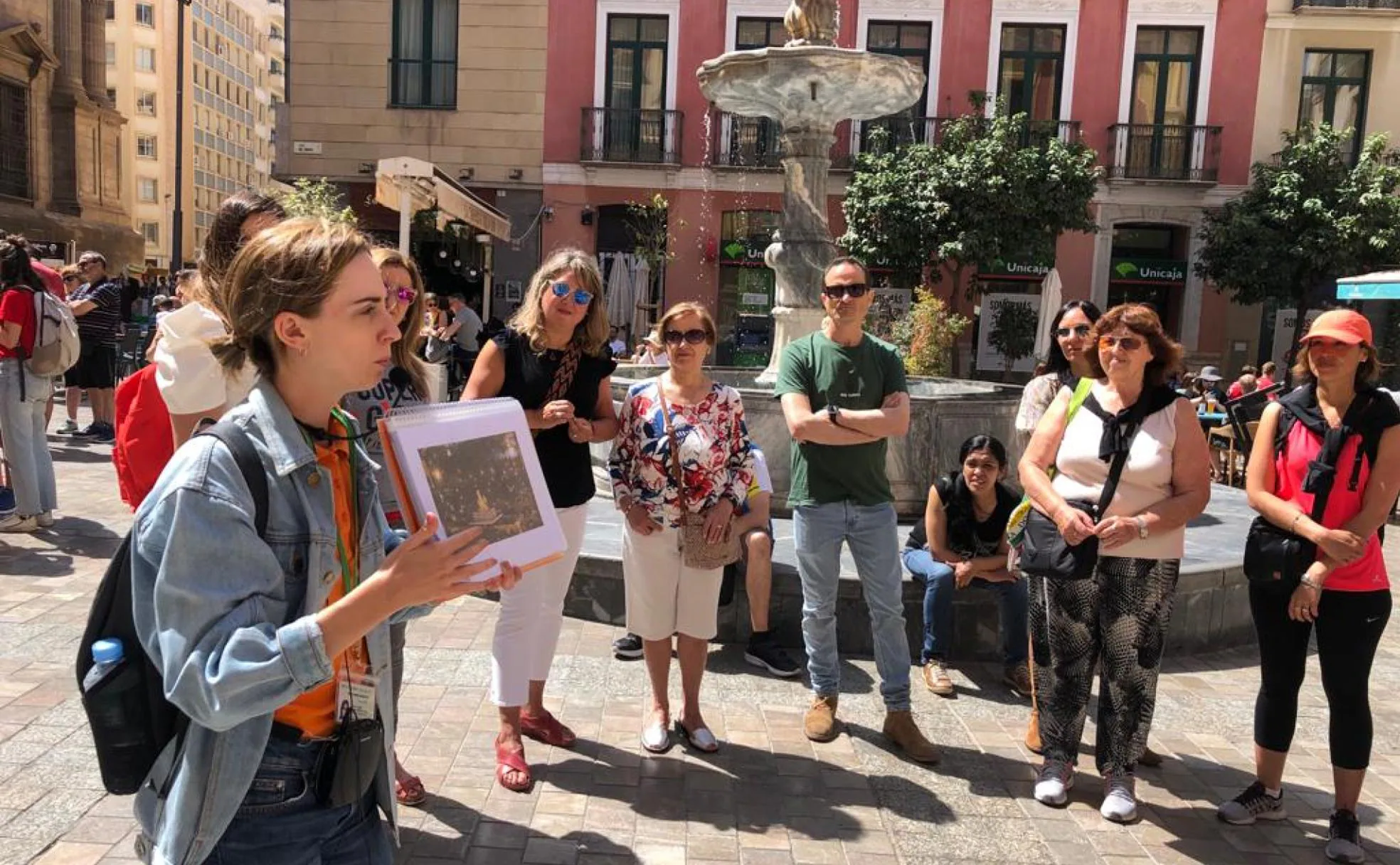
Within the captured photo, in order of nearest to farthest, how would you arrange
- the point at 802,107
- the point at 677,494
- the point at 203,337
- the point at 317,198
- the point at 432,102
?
the point at 203,337
the point at 677,494
the point at 802,107
the point at 317,198
the point at 432,102

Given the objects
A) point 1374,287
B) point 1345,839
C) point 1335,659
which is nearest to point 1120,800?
point 1345,839

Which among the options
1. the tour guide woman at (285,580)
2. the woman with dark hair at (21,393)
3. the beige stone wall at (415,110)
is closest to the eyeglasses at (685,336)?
the tour guide woman at (285,580)

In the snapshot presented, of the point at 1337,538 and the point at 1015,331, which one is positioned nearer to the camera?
the point at 1337,538

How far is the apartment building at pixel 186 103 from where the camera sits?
196 feet

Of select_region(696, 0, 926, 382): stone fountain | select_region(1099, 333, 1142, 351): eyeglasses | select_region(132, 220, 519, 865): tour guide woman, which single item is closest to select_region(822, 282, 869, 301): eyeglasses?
select_region(1099, 333, 1142, 351): eyeglasses

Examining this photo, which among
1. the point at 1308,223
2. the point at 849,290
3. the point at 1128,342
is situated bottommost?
the point at 1128,342

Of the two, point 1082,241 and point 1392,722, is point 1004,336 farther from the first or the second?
point 1392,722

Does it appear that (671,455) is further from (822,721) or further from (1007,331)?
(1007,331)

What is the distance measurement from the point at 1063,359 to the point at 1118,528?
5.69ft

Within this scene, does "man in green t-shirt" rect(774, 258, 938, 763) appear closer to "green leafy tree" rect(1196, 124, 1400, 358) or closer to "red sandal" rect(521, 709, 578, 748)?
"red sandal" rect(521, 709, 578, 748)

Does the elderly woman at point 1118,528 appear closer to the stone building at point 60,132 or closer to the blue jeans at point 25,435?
the blue jeans at point 25,435

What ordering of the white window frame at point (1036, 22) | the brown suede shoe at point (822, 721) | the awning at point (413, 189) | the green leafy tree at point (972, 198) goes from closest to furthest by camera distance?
the brown suede shoe at point (822, 721)
the awning at point (413, 189)
the green leafy tree at point (972, 198)
the white window frame at point (1036, 22)

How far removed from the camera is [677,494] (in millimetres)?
3844

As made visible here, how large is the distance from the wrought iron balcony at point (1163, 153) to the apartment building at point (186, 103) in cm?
4844
